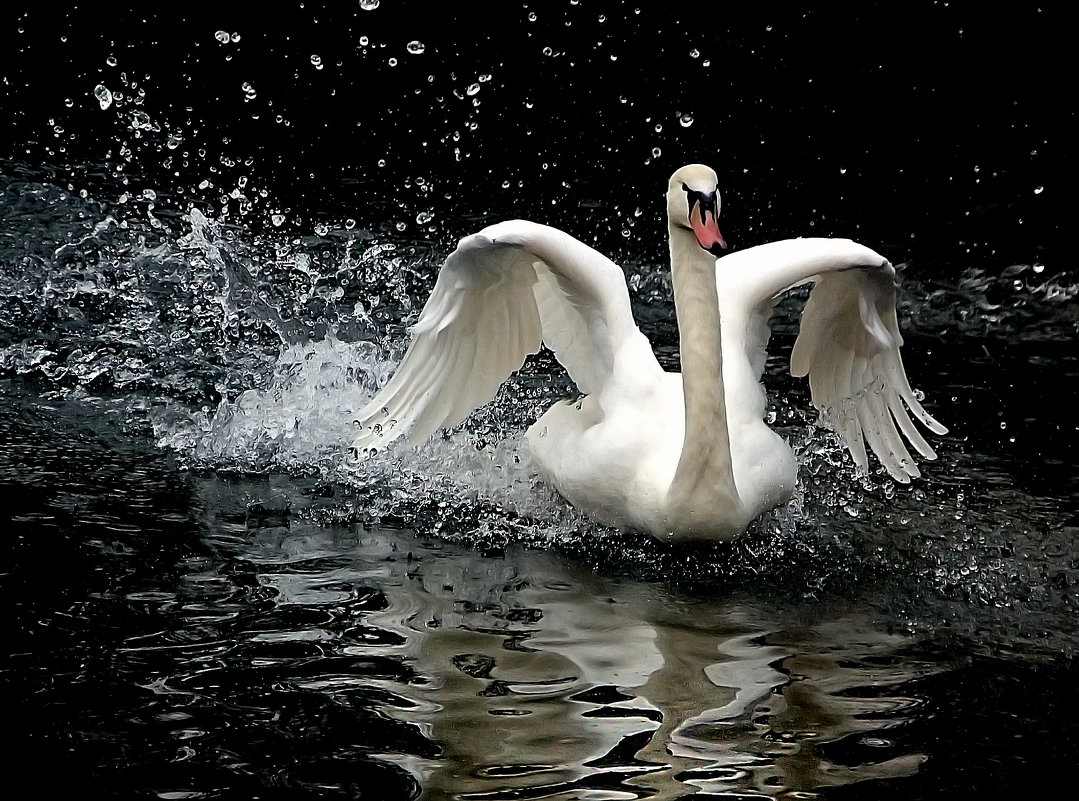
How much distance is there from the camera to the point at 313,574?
517 centimetres

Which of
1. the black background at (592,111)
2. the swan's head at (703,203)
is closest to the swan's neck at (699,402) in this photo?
the swan's head at (703,203)

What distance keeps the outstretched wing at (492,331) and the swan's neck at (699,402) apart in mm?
526

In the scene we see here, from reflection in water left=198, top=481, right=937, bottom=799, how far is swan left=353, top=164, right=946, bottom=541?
394 mm

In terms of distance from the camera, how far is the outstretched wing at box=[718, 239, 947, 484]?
586 centimetres

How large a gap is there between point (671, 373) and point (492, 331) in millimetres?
715

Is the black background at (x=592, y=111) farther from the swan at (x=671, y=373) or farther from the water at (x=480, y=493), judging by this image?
the swan at (x=671, y=373)

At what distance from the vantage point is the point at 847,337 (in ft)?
20.9

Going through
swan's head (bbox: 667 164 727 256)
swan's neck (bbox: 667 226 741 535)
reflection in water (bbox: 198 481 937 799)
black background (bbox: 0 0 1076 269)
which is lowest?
reflection in water (bbox: 198 481 937 799)

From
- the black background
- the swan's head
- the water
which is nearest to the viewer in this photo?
the water

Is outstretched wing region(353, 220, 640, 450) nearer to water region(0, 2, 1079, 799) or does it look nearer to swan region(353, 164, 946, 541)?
swan region(353, 164, 946, 541)

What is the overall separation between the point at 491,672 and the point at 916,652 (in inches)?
51.5

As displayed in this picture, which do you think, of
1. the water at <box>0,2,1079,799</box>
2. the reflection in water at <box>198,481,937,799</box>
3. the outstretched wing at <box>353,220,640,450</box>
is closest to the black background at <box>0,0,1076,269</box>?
the water at <box>0,2,1079,799</box>

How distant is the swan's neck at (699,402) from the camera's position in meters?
5.12

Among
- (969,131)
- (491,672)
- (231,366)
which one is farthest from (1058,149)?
(491,672)
